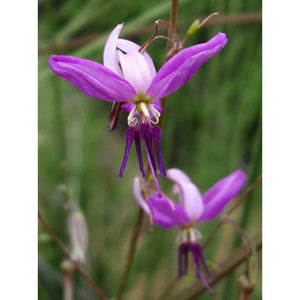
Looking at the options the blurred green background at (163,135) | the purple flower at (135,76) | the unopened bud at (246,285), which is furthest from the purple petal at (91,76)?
the blurred green background at (163,135)

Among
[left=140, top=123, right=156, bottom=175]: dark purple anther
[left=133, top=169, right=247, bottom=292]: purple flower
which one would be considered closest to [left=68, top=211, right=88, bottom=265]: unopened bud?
[left=133, top=169, right=247, bottom=292]: purple flower

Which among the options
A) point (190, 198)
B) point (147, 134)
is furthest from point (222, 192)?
point (147, 134)

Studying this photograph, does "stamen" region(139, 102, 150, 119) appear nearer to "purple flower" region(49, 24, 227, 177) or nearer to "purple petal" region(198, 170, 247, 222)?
"purple flower" region(49, 24, 227, 177)

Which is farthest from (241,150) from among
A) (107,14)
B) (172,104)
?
(107,14)

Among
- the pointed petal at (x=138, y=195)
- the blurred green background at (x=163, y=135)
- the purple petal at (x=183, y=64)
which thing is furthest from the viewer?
the blurred green background at (x=163, y=135)

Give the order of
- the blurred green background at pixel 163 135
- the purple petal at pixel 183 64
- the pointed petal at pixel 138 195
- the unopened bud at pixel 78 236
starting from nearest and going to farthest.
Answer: the purple petal at pixel 183 64
the pointed petal at pixel 138 195
the unopened bud at pixel 78 236
the blurred green background at pixel 163 135

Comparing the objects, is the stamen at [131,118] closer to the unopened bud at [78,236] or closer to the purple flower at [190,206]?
the purple flower at [190,206]

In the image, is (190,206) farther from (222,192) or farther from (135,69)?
(135,69)

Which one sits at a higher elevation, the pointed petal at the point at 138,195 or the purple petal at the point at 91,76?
the purple petal at the point at 91,76
